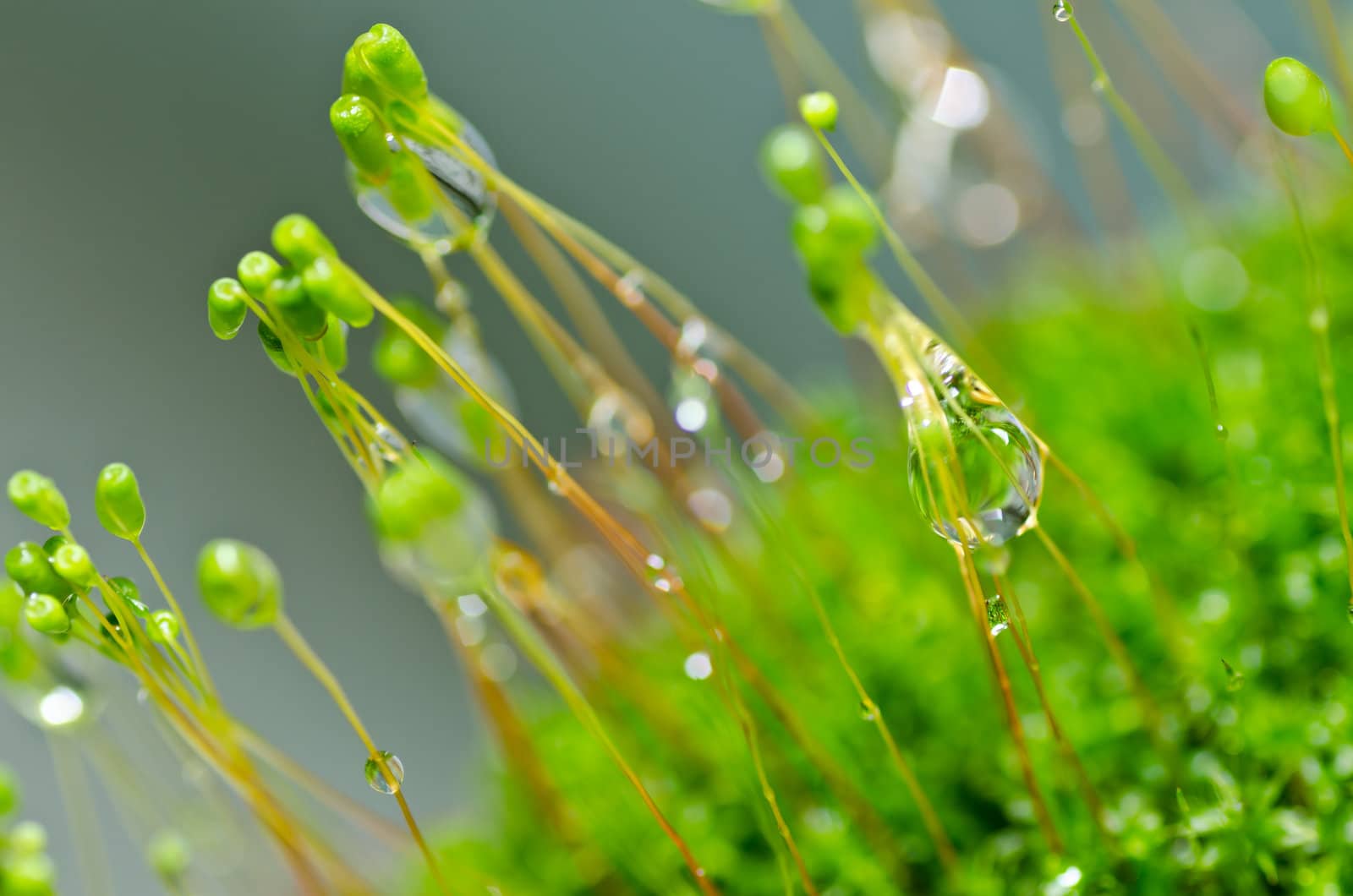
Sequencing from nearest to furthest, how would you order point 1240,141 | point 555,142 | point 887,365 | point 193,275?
point 887,365, point 1240,141, point 193,275, point 555,142

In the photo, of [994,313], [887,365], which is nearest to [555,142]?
[994,313]

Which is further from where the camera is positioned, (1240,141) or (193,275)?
A: (193,275)

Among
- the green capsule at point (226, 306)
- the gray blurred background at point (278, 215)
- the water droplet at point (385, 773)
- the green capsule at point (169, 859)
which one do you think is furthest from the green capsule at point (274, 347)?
the gray blurred background at point (278, 215)

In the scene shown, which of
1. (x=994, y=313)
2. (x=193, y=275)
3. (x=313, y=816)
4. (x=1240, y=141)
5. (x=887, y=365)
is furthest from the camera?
(x=193, y=275)

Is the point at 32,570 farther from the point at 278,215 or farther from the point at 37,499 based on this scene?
the point at 278,215

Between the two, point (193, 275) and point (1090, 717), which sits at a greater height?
point (193, 275)

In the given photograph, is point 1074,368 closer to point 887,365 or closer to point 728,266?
point 887,365

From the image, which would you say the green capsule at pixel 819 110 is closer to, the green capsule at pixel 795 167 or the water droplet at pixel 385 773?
the green capsule at pixel 795 167

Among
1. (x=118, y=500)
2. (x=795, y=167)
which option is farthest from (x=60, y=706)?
(x=795, y=167)

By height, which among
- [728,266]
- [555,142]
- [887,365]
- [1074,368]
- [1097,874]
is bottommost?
[1097,874]
